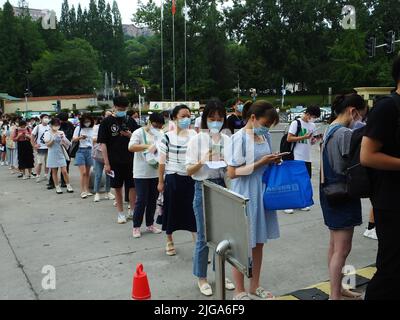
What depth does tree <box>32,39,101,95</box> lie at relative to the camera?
70562 millimetres

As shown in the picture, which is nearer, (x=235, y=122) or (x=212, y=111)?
(x=212, y=111)

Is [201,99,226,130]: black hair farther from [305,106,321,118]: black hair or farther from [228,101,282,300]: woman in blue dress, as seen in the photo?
[305,106,321,118]: black hair

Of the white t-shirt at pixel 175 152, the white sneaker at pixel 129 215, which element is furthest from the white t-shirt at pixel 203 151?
the white sneaker at pixel 129 215

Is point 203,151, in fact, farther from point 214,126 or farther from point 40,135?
point 40,135

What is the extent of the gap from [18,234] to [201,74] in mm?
55476

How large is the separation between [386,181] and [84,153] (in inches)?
275

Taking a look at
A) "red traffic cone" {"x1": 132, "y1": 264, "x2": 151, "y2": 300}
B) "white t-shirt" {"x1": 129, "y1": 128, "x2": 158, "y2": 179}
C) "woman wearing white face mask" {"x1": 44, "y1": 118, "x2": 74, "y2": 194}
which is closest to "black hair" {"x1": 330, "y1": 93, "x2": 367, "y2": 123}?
"red traffic cone" {"x1": 132, "y1": 264, "x2": 151, "y2": 300}

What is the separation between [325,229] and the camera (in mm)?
5863

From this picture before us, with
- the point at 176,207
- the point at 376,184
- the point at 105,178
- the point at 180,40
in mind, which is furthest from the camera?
the point at 180,40

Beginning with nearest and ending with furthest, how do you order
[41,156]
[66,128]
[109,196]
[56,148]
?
[109,196] → [56,148] → [66,128] → [41,156]

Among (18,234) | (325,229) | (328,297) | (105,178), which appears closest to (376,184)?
(328,297)

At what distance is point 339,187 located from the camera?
3.35 meters

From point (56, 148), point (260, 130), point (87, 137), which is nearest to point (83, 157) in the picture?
point (87, 137)
